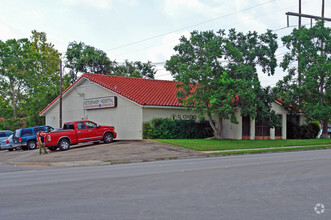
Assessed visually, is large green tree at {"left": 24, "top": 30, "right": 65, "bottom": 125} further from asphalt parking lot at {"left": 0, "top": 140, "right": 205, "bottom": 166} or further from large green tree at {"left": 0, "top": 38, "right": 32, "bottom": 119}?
asphalt parking lot at {"left": 0, "top": 140, "right": 205, "bottom": 166}

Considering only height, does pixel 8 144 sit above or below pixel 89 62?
below

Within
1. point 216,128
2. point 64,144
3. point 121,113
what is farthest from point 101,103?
point 216,128

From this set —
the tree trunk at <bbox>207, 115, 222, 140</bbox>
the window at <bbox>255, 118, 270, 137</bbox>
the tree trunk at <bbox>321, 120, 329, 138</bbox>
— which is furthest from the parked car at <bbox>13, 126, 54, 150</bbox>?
the tree trunk at <bbox>321, 120, 329, 138</bbox>

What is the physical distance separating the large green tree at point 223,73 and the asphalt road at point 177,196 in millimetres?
17104

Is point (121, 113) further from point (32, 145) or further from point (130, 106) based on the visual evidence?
point (32, 145)

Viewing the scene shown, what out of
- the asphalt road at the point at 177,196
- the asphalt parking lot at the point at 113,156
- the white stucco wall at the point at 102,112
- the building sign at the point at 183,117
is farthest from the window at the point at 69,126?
the asphalt road at the point at 177,196

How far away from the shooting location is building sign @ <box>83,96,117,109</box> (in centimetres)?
3256

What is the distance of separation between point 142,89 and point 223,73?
27.3 feet

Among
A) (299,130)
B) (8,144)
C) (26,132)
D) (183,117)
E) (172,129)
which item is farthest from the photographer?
(299,130)

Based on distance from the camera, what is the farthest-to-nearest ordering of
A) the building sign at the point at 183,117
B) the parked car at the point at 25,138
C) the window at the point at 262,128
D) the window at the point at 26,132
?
the window at the point at 262,128
the building sign at the point at 183,117
the window at the point at 26,132
the parked car at the point at 25,138

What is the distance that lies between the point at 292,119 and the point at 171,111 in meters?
14.7

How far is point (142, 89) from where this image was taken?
34688 millimetres

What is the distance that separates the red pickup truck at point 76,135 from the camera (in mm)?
26328

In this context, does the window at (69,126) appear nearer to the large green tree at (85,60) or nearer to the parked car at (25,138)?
the parked car at (25,138)
